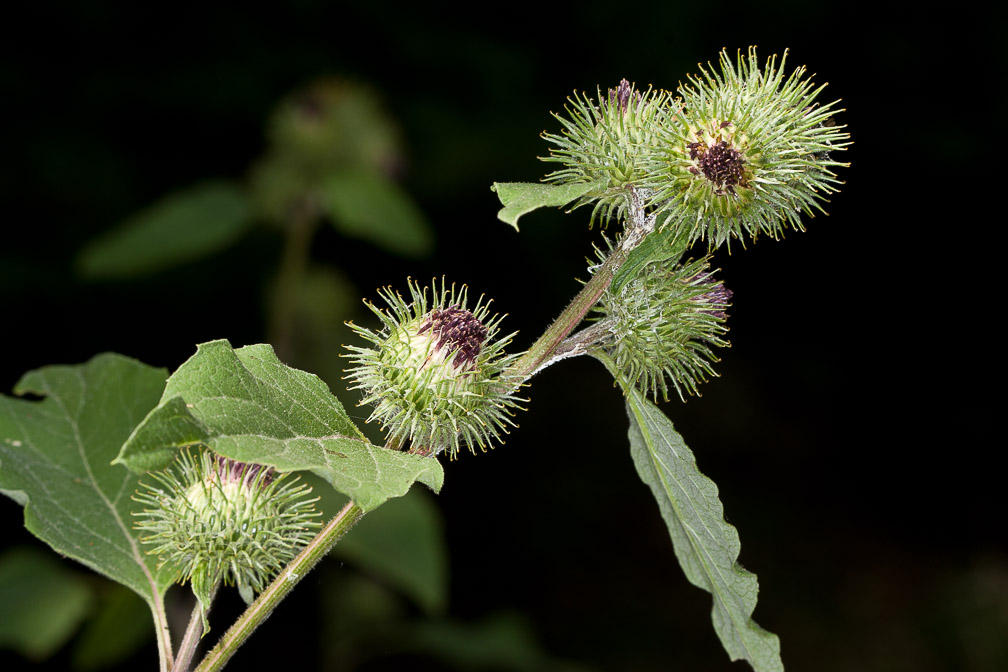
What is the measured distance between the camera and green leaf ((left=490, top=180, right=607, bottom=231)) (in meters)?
1.35

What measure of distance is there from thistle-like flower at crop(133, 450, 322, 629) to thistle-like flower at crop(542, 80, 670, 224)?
803 mm

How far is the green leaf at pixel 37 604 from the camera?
3494 mm

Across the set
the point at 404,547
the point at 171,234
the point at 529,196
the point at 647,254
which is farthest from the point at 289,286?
the point at 529,196

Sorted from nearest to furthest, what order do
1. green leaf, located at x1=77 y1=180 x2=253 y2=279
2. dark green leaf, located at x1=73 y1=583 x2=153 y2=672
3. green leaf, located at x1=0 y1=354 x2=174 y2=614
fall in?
green leaf, located at x1=0 y1=354 x2=174 y2=614 → dark green leaf, located at x1=73 y1=583 x2=153 y2=672 → green leaf, located at x1=77 y1=180 x2=253 y2=279

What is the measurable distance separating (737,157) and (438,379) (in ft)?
2.15

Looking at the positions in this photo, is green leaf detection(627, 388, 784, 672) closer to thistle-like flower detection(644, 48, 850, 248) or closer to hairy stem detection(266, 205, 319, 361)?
thistle-like flower detection(644, 48, 850, 248)

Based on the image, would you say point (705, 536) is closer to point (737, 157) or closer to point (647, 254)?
point (647, 254)

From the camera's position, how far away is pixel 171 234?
4.27 metres

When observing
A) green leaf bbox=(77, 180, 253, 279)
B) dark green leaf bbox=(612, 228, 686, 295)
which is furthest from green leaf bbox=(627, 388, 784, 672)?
green leaf bbox=(77, 180, 253, 279)

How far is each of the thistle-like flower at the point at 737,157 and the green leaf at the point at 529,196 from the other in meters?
0.22

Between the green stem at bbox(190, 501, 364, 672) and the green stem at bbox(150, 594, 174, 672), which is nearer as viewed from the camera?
the green stem at bbox(190, 501, 364, 672)

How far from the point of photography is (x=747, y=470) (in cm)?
895

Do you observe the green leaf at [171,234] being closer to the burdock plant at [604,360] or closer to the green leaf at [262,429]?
the burdock plant at [604,360]

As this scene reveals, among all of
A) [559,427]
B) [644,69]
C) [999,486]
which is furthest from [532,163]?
[999,486]
